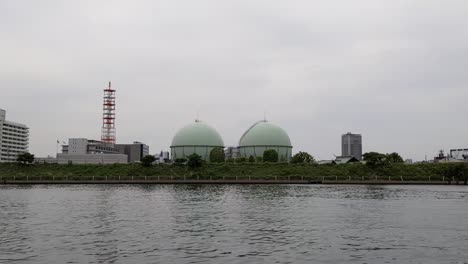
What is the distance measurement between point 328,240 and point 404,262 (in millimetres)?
5822

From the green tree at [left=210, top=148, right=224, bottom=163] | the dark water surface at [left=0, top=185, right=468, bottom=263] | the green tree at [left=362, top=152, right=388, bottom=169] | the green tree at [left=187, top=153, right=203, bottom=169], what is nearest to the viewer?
the dark water surface at [left=0, top=185, right=468, bottom=263]

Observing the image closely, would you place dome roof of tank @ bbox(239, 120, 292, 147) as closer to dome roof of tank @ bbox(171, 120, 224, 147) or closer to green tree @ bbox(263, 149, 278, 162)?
dome roof of tank @ bbox(171, 120, 224, 147)

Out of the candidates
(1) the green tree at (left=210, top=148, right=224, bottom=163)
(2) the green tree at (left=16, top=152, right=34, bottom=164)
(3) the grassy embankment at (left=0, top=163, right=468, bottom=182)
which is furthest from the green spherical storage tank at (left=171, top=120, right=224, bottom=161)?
(2) the green tree at (left=16, top=152, right=34, bottom=164)

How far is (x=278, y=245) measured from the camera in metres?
24.2

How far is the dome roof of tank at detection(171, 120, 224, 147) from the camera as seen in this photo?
158750 millimetres

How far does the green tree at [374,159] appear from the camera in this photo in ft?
377

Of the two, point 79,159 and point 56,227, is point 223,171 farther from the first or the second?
point 56,227

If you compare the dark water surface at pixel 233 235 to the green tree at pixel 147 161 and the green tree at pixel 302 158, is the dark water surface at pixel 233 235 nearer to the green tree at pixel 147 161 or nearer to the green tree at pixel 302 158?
the green tree at pixel 147 161

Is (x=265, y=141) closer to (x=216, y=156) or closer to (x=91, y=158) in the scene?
(x=216, y=156)

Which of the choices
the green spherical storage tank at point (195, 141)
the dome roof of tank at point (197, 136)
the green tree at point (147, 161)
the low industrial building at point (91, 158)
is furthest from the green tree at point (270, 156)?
the low industrial building at point (91, 158)

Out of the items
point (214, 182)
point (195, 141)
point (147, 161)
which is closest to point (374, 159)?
point (214, 182)

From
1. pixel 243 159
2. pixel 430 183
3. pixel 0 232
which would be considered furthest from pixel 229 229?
pixel 243 159

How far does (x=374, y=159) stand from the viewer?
4523 inches

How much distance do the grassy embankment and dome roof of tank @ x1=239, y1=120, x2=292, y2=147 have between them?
90.4 feet
